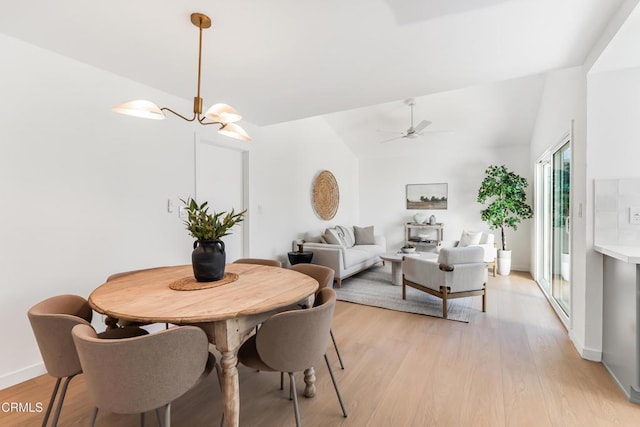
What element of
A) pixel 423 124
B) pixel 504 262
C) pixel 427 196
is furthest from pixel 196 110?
pixel 427 196

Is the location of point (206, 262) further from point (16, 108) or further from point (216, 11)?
point (16, 108)

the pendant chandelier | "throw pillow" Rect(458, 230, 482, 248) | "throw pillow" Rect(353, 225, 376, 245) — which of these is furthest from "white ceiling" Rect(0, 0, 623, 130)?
"throw pillow" Rect(353, 225, 376, 245)

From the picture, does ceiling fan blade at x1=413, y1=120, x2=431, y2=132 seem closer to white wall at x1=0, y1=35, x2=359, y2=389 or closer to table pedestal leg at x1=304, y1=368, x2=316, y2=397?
white wall at x1=0, y1=35, x2=359, y2=389

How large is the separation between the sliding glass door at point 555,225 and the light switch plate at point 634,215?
0.48 metres

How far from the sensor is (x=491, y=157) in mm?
5875

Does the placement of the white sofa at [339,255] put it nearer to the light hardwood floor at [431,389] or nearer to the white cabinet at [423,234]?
the white cabinet at [423,234]

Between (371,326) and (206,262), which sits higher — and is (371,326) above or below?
below

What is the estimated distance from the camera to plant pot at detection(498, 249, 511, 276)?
5148 mm

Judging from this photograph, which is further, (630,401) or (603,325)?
(603,325)

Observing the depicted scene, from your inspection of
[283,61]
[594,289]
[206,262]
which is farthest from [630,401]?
[283,61]

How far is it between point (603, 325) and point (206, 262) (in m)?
2.96

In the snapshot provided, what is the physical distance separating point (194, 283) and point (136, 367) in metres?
0.70

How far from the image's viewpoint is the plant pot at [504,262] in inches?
203

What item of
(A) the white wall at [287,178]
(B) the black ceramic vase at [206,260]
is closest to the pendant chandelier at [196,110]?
(B) the black ceramic vase at [206,260]
